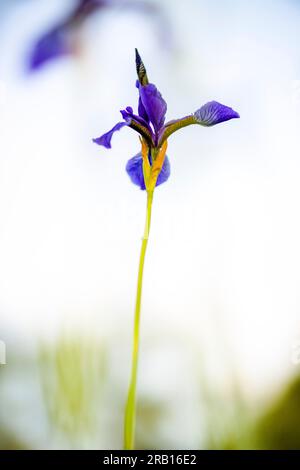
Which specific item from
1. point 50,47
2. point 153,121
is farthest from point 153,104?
point 50,47

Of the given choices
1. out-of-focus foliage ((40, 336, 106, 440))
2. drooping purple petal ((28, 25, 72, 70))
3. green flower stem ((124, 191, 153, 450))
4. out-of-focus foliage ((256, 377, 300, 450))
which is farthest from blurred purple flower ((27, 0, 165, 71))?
out-of-focus foliage ((256, 377, 300, 450))

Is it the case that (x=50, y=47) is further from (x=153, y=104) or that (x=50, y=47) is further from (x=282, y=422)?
(x=282, y=422)

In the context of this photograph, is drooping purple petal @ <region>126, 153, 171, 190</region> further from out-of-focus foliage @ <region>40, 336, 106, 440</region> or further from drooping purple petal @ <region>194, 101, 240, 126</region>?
out-of-focus foliage @ <region>40, 336, 106, 440</region>

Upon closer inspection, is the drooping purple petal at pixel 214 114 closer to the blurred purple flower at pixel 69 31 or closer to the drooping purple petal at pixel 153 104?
the drooping purple petal at pixel 153 104

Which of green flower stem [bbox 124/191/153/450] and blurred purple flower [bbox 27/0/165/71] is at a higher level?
blurred purple flower [bbox 27/0/165/71]

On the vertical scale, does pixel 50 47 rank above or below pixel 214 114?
above

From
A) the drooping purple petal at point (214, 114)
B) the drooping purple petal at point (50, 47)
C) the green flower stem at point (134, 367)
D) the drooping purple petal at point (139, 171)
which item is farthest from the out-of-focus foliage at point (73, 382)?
the drooping purple petal at point (50, 47)
